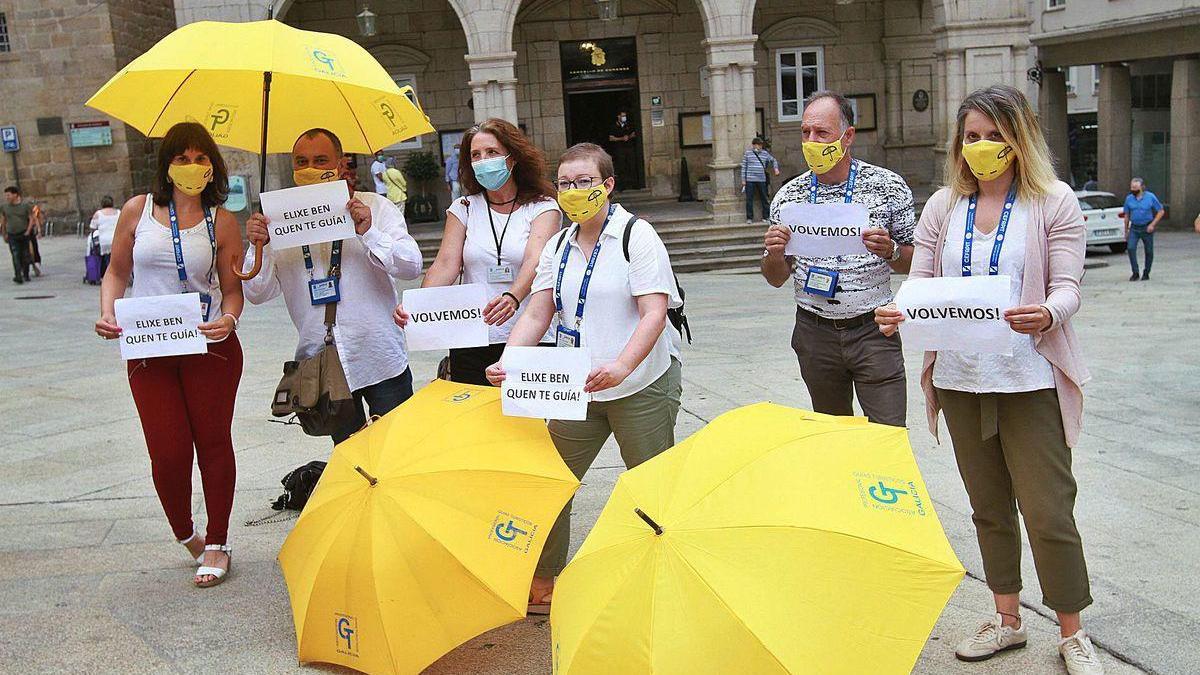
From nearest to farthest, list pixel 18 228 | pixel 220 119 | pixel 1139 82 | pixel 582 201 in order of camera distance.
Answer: pixel 582 201, pixel 220 119, pixel 18 228, pixel 1139 82

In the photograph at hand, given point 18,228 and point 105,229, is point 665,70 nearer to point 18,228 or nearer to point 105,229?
point 105,229

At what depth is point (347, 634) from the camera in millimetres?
3904

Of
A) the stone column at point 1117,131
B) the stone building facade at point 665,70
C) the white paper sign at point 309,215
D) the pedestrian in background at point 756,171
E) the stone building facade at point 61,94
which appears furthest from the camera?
the stone column at point 1117,131

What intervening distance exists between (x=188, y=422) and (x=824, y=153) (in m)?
2.86

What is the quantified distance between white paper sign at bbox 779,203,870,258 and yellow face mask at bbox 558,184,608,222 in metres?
0.82

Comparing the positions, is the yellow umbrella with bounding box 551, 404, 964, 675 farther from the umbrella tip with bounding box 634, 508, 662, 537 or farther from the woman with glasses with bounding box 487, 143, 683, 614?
the woman with glasses with bounding box 487, 143, 683, 614

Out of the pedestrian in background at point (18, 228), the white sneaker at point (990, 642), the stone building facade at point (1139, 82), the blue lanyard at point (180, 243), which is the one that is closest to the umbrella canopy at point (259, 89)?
the blue lanyard at point (180, 243)

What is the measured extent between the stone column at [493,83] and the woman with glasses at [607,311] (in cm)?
1615

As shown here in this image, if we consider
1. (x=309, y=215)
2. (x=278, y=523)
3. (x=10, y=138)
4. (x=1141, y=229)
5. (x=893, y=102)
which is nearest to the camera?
(x=309, y=215)

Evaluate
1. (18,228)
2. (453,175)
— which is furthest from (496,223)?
(18,228)

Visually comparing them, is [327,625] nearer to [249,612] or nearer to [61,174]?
[249,612]

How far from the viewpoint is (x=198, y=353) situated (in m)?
4.82

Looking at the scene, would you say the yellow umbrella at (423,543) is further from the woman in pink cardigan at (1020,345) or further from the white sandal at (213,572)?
the woman in pink cardigan at (1020,345)

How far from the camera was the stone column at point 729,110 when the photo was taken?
20406mm
